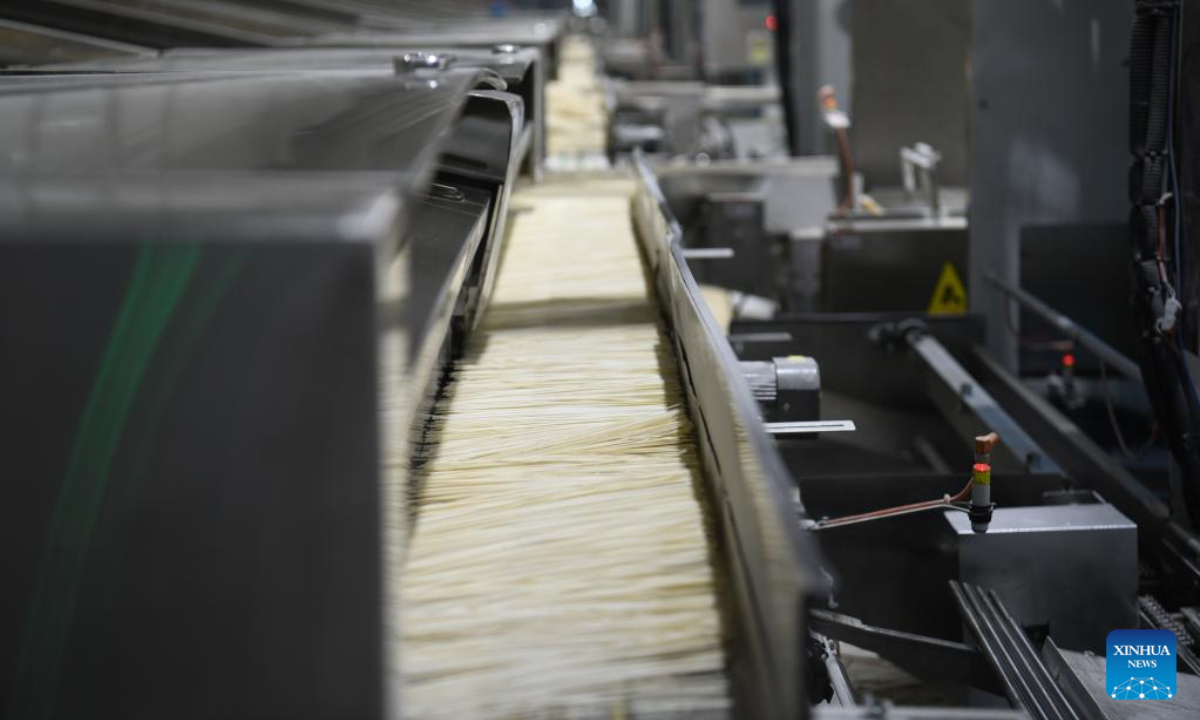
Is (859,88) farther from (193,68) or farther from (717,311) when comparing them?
(193,68)

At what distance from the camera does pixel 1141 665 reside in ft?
6.07

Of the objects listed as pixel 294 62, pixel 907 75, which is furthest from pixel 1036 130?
pixel 294 62

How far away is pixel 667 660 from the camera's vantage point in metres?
0.98

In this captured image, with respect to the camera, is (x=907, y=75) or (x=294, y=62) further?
(x=907, y=75)

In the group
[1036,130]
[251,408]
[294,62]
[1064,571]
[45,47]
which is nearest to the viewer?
[251,408]

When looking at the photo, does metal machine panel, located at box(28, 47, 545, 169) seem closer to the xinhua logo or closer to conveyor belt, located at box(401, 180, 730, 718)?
conveyor belt, located at box(401, 180, 730, 718)

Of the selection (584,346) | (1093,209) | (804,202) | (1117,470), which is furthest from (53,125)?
(804,202)

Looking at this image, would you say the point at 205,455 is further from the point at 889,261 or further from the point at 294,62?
the point at 889,261

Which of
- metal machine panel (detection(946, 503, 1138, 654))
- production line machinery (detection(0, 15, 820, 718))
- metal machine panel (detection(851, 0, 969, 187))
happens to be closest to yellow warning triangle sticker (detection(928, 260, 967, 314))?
metal machine panel (detection(851, 0, 969, 187))

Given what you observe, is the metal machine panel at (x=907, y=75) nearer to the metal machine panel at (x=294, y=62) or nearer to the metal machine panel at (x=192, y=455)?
the metal machine panel at (x=294, y=62)

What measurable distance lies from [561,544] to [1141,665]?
1.12 metres

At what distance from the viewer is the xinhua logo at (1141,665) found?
1771 mm

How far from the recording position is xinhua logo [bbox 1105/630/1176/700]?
1.77 metres

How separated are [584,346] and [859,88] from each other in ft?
12.1
